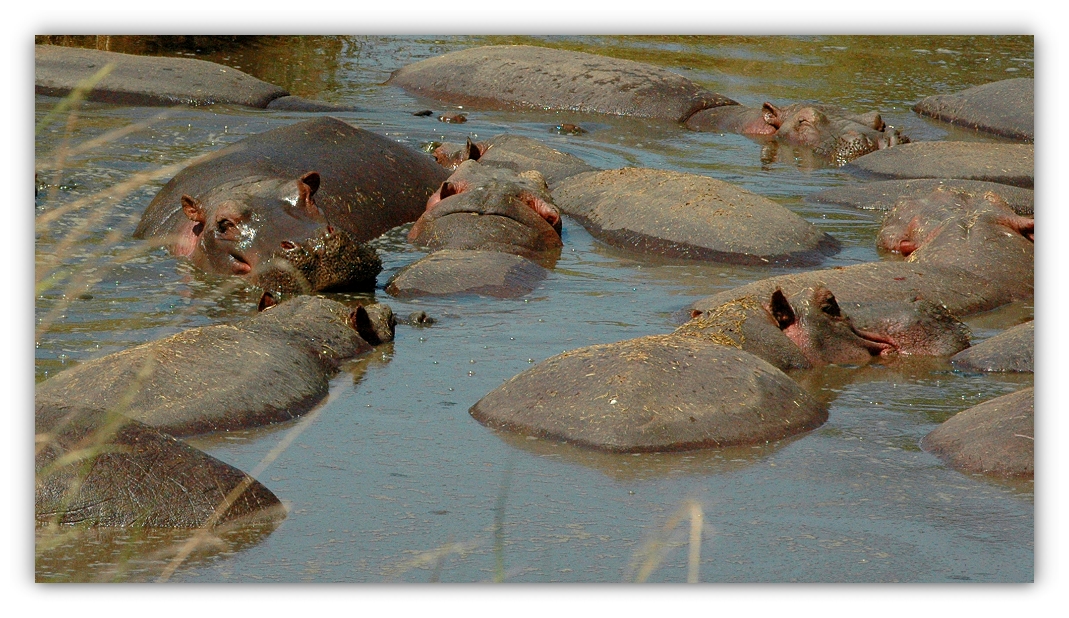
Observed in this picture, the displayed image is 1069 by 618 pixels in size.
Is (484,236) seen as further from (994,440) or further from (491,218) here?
(994,440)

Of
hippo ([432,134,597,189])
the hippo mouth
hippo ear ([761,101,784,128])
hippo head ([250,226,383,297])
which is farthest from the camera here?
hippo ear ([761,101,784,128])

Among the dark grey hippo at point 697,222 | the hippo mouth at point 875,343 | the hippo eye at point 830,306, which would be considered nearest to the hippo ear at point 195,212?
the dark grey hippo at point 697,222

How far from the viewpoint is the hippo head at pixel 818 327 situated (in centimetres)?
719

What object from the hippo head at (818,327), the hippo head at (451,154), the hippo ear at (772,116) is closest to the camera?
the hippo head at (818,327)

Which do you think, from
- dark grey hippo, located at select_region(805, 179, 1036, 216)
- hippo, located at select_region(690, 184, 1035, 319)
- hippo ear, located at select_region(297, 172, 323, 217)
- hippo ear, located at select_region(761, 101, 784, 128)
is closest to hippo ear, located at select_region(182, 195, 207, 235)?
hippo ear, located at select_region(297, 172, 323, 217)

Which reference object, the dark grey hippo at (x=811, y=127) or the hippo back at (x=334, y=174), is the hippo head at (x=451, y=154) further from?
the dark grey hippo at (x=811, y=127)

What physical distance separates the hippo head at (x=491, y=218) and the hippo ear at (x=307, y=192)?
864mm

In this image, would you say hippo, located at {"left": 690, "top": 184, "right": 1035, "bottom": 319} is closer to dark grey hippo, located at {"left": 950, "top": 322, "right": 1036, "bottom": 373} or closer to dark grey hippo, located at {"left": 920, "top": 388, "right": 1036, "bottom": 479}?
dark grey hippo, located at {"left": 950, "top": 322, "right": 1036, "bottom": 373}

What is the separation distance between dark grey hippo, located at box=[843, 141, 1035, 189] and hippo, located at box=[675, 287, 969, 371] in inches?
Answer: 179

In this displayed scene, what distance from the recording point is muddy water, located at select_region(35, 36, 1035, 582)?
4.55 metres

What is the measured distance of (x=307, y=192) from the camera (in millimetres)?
8992

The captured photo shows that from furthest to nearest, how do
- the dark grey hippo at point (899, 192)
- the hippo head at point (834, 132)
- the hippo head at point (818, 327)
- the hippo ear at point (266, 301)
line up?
1. the hippo head at point (834, 132)
2. the dark grey hippo at point (899, 192)
3. the hippo ear at point (266, 301)
4. the hippo head at point (818, 327)

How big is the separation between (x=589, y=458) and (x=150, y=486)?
1.64 metres

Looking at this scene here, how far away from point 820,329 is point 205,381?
2.85 meters
